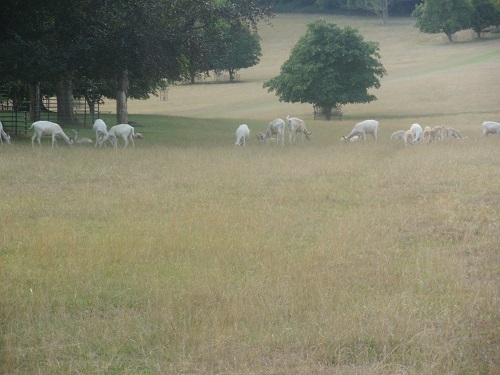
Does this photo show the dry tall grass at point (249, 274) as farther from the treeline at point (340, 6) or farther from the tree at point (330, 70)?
the treeline at point (340, 6)

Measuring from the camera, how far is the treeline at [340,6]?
374 feet

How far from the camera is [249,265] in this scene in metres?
9.49

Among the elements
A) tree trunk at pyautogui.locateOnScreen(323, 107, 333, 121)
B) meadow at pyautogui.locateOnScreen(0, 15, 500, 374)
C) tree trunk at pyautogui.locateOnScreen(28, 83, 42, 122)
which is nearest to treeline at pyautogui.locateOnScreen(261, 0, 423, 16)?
tree trunk at pyautogui.locateOnScreen(323, 107, 333, 121)

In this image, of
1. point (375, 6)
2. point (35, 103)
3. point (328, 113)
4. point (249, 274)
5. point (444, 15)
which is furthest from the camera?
point (375, 6)

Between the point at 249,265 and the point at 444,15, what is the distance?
89.4m

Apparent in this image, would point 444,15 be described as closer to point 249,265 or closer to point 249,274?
point 249,265

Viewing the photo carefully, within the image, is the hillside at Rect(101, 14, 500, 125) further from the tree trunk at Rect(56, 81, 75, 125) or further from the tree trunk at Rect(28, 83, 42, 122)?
the tree trunk at Rect(28, 83, 42, 122)

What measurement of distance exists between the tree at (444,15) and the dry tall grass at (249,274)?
255 ft

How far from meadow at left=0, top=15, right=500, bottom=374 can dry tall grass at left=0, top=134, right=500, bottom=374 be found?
3 cm

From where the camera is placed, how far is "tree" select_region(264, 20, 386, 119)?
62.0m

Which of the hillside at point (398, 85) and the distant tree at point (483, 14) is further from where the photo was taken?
the distant tree at point (483, 14)

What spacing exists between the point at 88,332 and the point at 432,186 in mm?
11420

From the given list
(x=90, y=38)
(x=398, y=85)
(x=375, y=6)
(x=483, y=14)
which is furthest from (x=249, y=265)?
(x=375, y=6)

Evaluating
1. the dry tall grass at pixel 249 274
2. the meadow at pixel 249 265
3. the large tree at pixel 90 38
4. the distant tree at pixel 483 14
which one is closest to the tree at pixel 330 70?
the large tree at pixel 90 38
